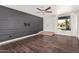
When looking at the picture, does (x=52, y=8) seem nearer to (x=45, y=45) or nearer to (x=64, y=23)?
(x=64, y=23)

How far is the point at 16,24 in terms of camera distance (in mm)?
1775

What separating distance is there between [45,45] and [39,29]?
0.32m

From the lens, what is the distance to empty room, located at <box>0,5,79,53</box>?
1706 mm

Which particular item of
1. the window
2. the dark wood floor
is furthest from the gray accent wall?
the window

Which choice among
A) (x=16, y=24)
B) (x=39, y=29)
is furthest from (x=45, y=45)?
(x=16, y=24)

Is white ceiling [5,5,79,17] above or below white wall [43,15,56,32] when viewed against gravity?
above

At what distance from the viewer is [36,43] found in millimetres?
1781

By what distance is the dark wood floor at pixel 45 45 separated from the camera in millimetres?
1706

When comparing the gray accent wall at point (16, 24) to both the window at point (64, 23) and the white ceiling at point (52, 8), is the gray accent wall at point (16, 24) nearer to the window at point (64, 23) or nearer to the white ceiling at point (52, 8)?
the white ceiling at point (52, 8)

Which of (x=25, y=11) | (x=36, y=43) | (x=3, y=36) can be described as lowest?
(x=36, y=43)

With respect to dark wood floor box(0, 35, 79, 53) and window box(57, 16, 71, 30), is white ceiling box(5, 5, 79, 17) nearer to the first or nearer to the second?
window box(57, 16, 71, 30)
